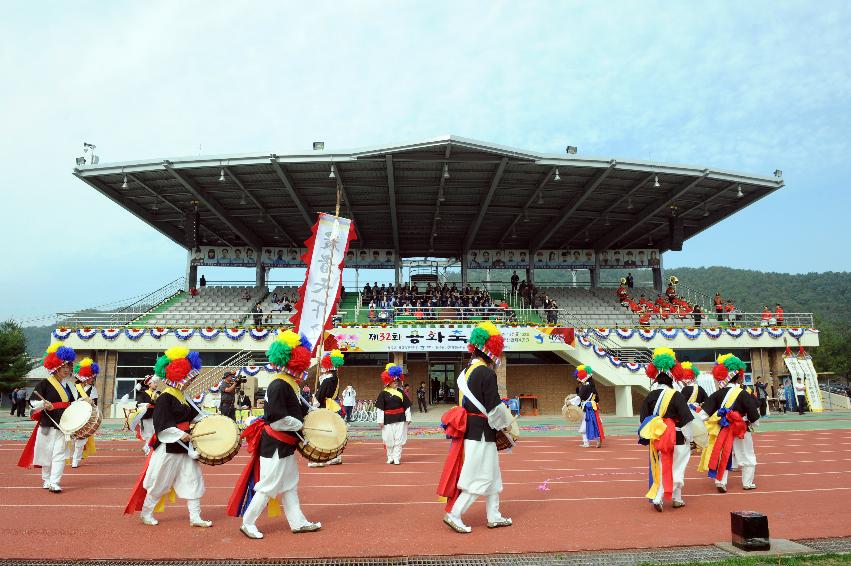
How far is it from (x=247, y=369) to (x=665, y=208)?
73.3ft

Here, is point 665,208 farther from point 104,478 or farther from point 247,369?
point 104,478

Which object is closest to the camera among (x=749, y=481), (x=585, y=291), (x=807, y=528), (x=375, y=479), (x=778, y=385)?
(x=807, y=528)

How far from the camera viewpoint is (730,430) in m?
8.36

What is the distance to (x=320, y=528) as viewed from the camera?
5938 millimetres

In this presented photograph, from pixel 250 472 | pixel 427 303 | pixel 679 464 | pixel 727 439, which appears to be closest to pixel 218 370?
pixel 427 303

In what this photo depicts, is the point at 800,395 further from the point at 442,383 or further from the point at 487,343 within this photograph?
the point at 487,343

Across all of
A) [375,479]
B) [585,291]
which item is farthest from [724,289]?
[375,479]

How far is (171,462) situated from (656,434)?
572cm

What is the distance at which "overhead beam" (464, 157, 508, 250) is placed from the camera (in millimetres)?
23797

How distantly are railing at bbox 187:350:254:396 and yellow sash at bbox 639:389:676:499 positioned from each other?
1842 cm

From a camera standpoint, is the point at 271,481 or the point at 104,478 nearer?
the point at 271,481

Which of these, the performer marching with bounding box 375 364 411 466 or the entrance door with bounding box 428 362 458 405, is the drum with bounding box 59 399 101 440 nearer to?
the performer marching with bounding box 375 364 411 466

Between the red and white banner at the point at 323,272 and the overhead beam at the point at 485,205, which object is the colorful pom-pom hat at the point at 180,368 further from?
the overhead beam at the point at 485,205

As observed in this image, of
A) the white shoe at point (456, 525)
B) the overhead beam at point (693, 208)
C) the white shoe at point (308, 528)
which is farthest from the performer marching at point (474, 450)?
the overhead beam at point (693, 208)
